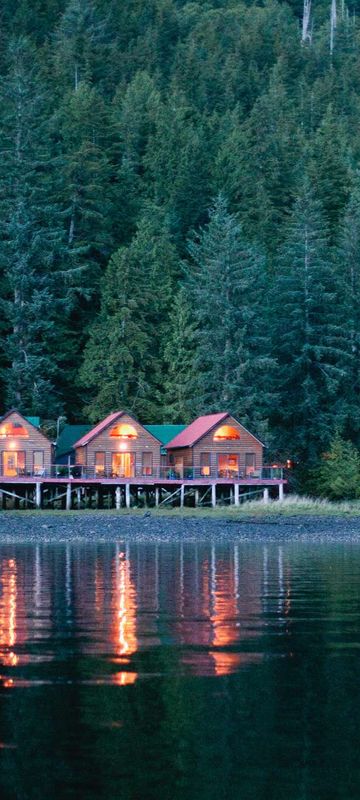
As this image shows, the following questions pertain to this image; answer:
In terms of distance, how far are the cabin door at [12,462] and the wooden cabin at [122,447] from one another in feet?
10.8

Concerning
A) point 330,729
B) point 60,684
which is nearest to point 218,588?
point 60,684

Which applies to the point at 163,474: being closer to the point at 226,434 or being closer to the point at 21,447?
the point at 226,434

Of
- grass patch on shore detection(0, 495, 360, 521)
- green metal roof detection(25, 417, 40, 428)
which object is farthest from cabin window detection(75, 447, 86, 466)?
grass patch on shore detection(0, 495, 360, 521)

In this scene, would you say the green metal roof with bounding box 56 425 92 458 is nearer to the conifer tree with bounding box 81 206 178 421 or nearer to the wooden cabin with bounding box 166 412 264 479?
the conifer tree with bounding box 81 206 178 421

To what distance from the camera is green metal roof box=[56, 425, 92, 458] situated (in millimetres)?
77625

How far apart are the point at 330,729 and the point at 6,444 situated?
56423mm

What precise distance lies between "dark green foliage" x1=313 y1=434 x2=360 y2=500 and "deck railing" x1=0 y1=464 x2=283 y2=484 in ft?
11.5

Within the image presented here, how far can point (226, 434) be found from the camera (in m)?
72.2

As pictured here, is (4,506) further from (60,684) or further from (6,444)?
(60,684)

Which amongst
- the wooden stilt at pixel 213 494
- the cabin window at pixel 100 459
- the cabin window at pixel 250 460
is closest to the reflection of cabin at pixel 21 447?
the cabin window at pixel 100 459

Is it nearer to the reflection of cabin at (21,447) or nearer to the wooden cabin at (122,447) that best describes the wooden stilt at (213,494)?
the wooden cabin at (122,447)

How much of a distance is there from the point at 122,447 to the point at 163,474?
2.68 m

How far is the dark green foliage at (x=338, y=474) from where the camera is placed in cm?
7394

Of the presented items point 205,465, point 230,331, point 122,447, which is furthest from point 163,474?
point 230,331
